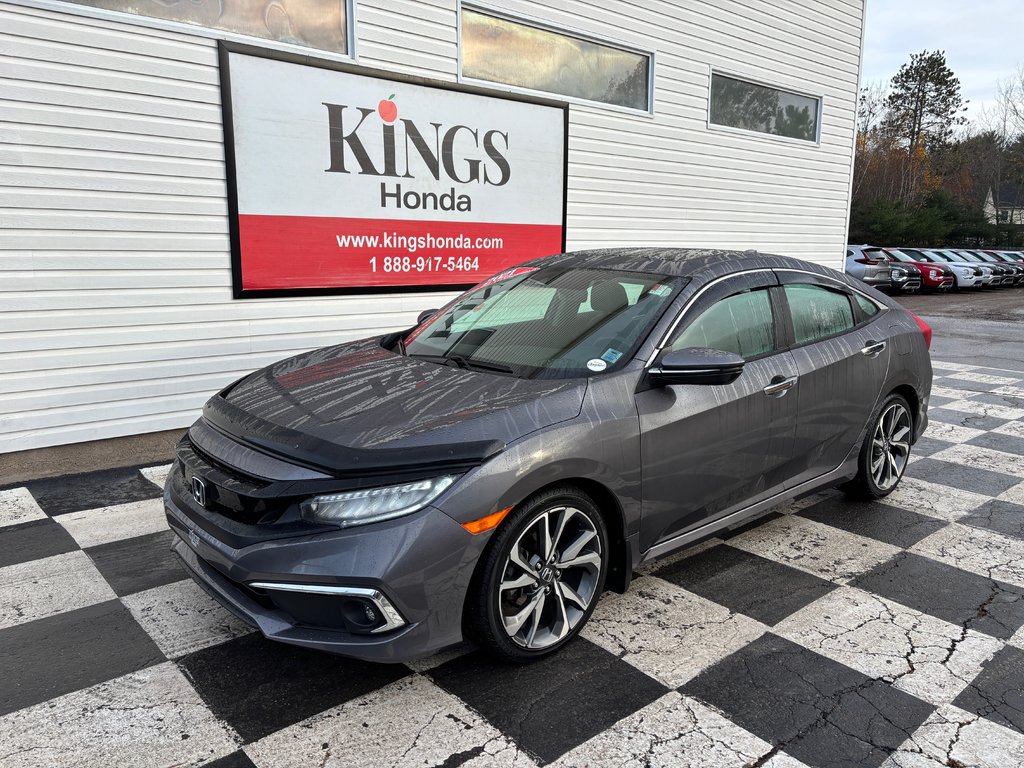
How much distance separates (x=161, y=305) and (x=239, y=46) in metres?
2.12

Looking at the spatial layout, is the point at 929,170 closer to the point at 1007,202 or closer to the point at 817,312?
the point at 1007,202

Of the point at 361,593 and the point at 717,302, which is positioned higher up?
the point at 717,302

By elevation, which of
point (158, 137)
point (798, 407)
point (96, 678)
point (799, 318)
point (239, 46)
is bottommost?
point (96, 678)

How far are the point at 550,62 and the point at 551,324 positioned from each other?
563 cm

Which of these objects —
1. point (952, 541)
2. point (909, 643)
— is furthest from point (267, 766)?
point (952, 541)

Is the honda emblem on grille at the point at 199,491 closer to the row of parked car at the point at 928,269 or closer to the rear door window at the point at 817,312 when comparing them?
the rear door window at the point at 817,312

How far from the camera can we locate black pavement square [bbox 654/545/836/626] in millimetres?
3395

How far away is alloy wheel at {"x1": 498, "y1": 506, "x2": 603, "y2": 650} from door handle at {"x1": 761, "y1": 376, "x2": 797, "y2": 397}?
1.20 m

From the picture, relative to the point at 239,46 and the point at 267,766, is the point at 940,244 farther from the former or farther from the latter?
the point at 267,766

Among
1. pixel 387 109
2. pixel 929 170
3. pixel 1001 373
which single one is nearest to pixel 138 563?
pixel 387 109

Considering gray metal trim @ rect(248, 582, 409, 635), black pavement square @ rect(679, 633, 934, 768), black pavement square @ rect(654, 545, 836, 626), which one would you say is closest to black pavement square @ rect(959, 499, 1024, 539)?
black pavement square @ rect(654, 545, 836, 626)

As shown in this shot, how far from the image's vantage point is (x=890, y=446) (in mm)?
4703

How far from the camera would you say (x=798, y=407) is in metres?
3.77

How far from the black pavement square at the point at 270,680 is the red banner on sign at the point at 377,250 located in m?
3.95
